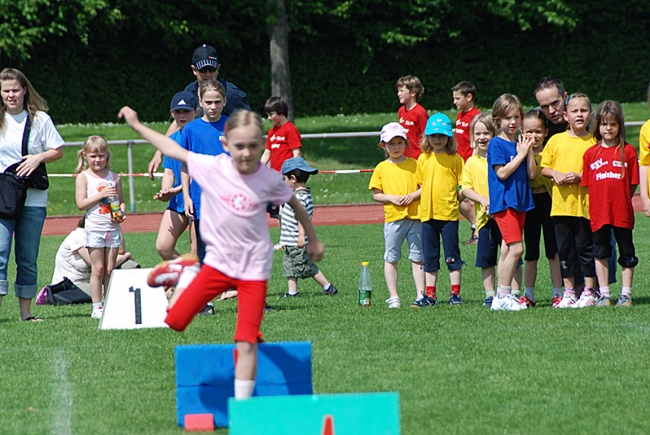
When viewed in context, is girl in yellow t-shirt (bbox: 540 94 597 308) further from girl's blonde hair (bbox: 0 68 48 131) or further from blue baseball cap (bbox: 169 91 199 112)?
girl's blonde hair (bbox: 0 68 48 131)

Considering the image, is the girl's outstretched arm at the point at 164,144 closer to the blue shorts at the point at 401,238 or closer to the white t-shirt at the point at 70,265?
the blue shorts at the point at 401,238

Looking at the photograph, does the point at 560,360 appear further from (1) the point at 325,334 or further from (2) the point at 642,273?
(2) the point at 642,273

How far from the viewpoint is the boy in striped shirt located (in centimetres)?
1048

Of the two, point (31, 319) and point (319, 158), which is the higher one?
point (319, 158)

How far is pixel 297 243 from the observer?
34.7ft

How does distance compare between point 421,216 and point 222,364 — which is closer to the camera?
point 222,364

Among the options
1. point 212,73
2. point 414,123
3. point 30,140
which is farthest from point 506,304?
point 414,123

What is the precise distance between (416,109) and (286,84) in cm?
1368

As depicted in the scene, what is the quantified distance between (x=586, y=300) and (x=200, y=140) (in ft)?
12.3

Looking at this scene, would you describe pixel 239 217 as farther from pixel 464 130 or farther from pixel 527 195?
pixel 464 130

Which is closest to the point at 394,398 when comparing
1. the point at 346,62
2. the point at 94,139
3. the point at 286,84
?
the point at 94,139

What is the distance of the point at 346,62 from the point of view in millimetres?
36625

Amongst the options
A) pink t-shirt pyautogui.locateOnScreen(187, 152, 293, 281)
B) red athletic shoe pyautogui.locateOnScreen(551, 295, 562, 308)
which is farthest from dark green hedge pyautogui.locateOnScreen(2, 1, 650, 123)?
pink t-shirt pyautogui.locateOnScreen(187, 152, 293, 281)

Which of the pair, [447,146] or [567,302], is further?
Answer: [447,146]
